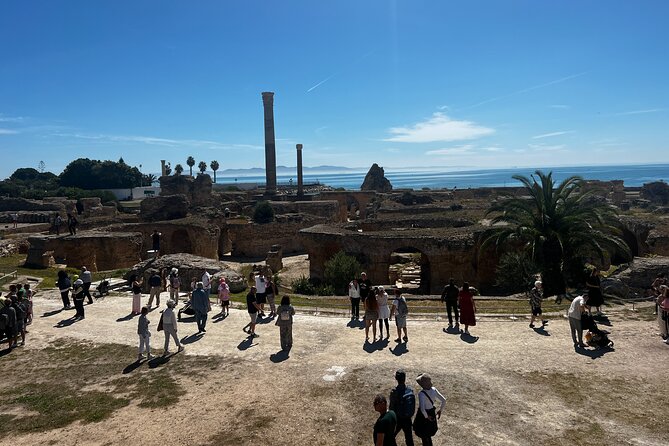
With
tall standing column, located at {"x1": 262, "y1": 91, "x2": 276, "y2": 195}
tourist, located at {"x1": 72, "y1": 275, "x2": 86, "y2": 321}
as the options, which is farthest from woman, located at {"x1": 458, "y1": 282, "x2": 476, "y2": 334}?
tall standing column, located at {"x1": 262, "y1": 91, "x2": 276, "y2": 195}

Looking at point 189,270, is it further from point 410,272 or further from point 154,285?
point 410,272

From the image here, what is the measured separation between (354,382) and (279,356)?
2.18 meters

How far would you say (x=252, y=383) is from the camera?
9.16 meters

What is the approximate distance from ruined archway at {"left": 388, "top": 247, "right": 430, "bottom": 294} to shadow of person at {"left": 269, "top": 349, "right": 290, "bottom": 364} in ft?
40.0

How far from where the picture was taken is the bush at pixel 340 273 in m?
20.5

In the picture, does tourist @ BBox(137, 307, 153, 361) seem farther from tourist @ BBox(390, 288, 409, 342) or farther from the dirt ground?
tourist @ BBox(390, 288, 409, 342)

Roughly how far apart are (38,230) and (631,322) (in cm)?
3865

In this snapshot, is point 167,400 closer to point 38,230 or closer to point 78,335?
point 78,335

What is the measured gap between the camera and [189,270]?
1838 cm

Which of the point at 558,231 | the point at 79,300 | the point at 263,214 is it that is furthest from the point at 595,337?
the point at 263,214

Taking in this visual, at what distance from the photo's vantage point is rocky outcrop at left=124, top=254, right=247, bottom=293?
57.8ft

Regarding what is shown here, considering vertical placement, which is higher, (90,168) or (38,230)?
(90,168)

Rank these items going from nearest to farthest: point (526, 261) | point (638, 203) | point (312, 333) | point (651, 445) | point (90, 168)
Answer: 1. point (651, 445)
2. point (312, 333)
3. point (526, 261)
4. point (638, 203)
5. point (90, 168)

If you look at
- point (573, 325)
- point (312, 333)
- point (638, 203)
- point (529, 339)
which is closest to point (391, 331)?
point (312, 333)
